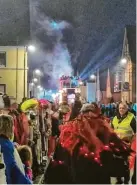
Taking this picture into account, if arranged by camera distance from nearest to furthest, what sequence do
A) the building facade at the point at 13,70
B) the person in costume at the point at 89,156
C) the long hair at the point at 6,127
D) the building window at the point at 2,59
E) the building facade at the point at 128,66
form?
the person in costume at the point at 89,156 < the long hair at the point at 6,127 < the building facade at the point at 13,70 < the building window at the point at 2,59 < the building facade at the point at 128,66

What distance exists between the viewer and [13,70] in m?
38.0

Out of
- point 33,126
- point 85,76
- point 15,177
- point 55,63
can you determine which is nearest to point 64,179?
point 15,177

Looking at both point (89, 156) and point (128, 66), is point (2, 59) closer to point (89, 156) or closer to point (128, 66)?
point (128, 66)

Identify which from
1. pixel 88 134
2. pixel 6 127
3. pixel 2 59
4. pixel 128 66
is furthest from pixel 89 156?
pixel 128 66

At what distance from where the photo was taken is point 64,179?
4715 mm

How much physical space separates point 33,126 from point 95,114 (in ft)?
18.7

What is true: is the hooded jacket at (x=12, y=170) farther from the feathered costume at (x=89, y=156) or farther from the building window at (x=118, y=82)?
the building window at (x=118, y=82)

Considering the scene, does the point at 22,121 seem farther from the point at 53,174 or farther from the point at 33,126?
the point at 53,174

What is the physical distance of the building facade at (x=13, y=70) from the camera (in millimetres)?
37812

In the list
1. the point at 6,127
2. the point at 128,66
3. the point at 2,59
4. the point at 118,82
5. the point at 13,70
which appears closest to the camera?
the point at 6,127

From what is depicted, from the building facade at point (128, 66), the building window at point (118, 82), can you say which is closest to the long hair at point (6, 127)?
the building facade at point (128, 66)

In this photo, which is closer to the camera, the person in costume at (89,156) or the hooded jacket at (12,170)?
the hooded jacket at (12,170)

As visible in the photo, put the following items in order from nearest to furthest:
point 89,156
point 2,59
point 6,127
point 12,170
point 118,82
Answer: point 12,170, point 89,156, point 6,127, point 2,59, point 118,82

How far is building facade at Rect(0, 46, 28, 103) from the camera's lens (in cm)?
3781
